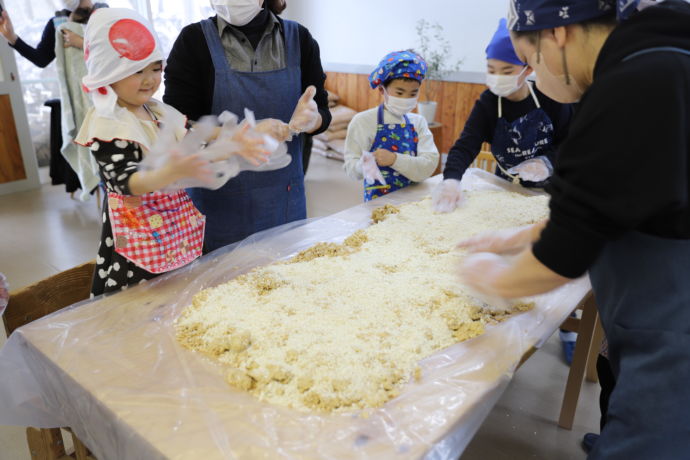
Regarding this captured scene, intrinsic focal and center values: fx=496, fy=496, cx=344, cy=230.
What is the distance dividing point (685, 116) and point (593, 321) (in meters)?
1.24

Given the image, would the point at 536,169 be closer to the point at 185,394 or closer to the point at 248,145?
the point at 248,145

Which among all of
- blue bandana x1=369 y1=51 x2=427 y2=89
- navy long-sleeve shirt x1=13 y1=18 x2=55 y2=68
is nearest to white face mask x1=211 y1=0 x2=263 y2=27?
blue bandana x1=369 y1=51 x2=427 y2=89

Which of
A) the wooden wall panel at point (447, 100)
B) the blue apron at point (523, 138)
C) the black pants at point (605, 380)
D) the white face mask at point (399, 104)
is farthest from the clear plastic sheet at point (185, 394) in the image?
the wooden wall panel at point (447, 100)

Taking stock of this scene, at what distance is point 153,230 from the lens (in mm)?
1204

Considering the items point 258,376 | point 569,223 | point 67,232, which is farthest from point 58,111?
point 569,223

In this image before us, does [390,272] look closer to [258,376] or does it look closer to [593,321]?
[258,376]

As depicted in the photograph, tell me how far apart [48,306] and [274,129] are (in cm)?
71

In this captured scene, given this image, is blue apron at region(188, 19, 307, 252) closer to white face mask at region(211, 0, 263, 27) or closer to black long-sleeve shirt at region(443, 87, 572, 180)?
white face mask at region(211, 0, 263, 27)

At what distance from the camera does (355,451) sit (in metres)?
0.71

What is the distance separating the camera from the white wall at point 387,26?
4617mm

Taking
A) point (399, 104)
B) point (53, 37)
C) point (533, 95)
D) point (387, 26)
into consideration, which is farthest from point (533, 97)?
point (387, 26)

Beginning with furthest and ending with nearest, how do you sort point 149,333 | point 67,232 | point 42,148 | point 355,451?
point 42,148 → point 67,232 → point 149,333 → point 355,451

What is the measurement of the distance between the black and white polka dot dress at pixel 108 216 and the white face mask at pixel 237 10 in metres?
0.55

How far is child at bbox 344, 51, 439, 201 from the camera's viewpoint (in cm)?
196
